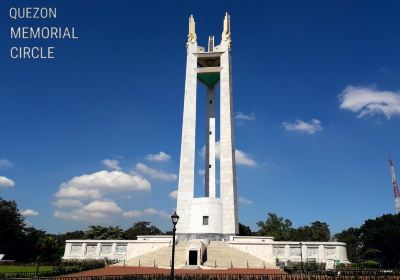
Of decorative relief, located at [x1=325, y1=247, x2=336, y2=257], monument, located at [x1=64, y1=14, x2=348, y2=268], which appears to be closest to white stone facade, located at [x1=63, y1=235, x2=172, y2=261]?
monument, located at [x1=64, y1=14, x2=348, y2=268]

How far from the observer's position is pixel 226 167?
4703 centimetres

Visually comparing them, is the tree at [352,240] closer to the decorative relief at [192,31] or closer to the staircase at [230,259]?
the staircase at [230,259]

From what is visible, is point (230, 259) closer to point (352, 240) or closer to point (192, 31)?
point (192, 31)

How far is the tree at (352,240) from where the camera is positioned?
216ft

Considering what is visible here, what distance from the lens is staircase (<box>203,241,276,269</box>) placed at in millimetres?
33625

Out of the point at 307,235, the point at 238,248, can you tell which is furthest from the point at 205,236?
the point at 307,235

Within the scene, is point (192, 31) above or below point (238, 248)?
above

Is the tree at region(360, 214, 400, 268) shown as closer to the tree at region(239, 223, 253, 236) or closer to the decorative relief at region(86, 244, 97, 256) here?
the tree at region(239, 223, 253, 236)

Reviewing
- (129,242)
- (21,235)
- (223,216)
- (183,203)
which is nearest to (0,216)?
(21,235)

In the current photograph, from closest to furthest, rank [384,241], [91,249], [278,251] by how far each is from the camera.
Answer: [278,251]
[91,249]
[384,241]

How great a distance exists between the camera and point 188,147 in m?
48.3

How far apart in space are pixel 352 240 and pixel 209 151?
3910cm

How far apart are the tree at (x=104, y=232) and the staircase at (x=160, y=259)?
69.2 feet

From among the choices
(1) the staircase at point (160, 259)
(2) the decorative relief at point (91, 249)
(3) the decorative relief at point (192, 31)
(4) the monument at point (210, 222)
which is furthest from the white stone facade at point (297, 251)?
(3) the decorative relief at point (192, 31)
